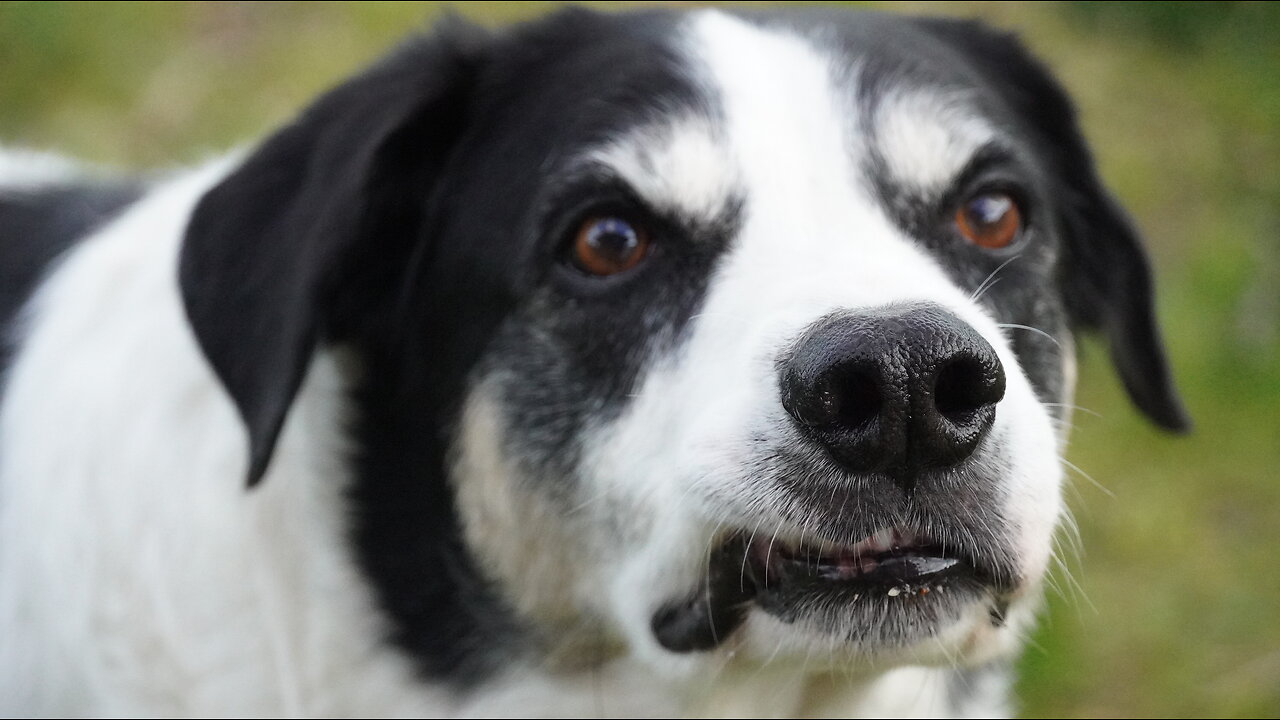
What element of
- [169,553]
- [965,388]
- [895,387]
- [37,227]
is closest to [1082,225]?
[965,388]

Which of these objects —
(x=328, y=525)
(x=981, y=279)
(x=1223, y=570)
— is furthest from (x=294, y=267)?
(x=1223, y=570)

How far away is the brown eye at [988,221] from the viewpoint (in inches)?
107

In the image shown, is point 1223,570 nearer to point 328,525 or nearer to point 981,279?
point 981,279

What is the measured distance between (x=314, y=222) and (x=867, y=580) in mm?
1219

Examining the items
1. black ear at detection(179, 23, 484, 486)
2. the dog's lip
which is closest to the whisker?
the dog's lip

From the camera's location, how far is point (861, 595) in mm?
2279

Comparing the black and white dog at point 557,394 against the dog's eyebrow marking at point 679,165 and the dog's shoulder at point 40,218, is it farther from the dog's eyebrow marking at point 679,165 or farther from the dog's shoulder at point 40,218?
the dog's shoulder at point 40,218

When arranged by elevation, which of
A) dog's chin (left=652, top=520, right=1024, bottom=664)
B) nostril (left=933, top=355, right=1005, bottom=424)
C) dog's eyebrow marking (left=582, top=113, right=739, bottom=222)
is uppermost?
dog's eyebrow marking (left=582, top=113, right=739, bottom=222)

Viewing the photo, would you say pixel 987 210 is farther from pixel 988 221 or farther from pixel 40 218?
pixel 40 218

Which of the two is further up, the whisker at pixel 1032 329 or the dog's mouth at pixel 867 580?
the whisker at pixel 1032 329

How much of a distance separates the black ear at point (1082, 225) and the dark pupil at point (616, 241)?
0.93 m

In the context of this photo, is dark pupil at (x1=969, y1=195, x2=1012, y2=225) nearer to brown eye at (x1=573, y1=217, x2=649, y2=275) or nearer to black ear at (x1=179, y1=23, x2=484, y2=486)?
brown eye at (x1=573, y1=217, x2=649, y2=275)

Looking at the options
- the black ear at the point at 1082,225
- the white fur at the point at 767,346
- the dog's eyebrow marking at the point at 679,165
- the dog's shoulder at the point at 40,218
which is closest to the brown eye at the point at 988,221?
the white fur at the point at 767,346

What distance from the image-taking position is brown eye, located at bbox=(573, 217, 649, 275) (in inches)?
103
